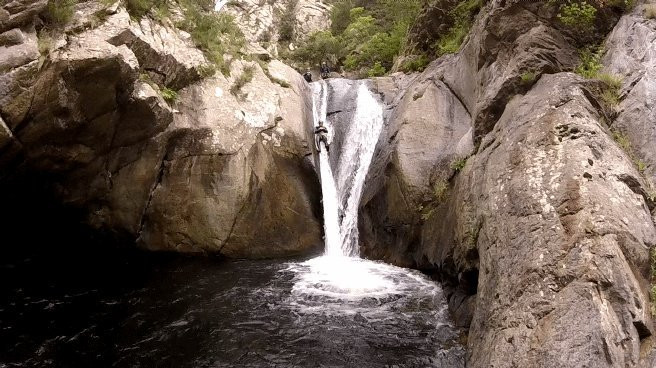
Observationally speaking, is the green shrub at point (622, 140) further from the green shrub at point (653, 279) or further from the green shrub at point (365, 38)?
the green shrub at point (365, 38)

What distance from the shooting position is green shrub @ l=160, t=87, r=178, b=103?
1233 cm

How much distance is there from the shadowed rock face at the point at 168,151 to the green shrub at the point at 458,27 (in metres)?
5.80

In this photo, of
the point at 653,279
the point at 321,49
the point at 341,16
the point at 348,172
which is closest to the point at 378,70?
the point at 348,172

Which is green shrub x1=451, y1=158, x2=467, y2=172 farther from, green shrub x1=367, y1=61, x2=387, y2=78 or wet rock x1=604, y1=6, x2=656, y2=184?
green shrub x1=367, y1=61, x2=387, y2=78

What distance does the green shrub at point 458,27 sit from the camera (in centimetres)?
1395

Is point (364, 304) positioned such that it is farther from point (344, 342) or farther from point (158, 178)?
point (158, 178)

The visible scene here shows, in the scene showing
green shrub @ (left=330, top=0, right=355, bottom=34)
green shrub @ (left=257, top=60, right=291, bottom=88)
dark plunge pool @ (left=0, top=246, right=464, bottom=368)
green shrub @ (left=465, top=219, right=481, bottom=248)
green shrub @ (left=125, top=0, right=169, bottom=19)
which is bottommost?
dark plunge pool @ (left=0, top=246, right=464, bottom=368)

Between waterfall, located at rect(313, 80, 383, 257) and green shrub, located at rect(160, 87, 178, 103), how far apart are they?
5027 millimetres

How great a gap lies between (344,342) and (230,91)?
903cm

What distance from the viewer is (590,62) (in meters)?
8.80

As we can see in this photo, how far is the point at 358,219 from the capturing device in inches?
535

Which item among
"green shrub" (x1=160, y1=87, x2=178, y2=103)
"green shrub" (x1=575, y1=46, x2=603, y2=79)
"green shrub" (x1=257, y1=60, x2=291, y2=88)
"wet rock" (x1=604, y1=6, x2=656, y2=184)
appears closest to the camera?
"wet rock" (x1=604, y1=6, x2=656, y2=184)

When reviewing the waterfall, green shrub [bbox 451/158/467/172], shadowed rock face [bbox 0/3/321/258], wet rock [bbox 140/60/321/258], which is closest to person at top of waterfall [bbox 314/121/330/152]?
the waterfall

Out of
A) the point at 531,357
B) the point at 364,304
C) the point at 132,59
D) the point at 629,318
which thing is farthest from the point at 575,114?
the point at 132,59
